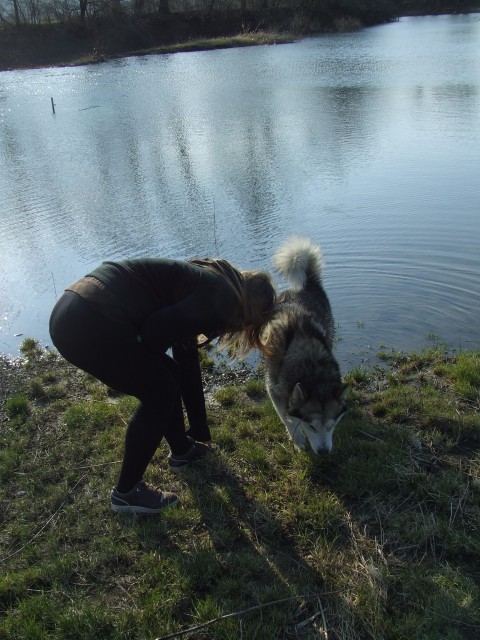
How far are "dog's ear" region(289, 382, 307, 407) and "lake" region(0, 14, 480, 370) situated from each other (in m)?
1.65

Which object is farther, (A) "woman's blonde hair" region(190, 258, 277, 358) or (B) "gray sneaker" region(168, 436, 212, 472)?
(B) "gray sneaker" region(168, 436, 212, 472)

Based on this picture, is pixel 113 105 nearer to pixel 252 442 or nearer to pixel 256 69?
pixel 256 69

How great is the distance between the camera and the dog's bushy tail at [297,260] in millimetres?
5129

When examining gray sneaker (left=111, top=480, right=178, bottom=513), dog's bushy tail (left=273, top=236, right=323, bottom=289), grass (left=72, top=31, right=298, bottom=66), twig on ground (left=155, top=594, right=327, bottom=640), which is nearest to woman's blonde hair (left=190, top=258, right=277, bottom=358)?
gray sneaker (left=111, top=480, right=178, bottom=513)

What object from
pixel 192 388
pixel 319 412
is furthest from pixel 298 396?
pixel 192 388

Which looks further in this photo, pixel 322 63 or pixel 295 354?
pixel 322 63

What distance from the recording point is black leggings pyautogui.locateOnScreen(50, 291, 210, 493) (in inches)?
117

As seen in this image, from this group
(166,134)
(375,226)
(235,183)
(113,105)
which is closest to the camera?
(375,226)

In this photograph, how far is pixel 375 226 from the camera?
830 cm

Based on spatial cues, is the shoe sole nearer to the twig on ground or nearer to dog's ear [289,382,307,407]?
the twig on ground

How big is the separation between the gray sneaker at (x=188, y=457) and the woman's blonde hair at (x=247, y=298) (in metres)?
0.79

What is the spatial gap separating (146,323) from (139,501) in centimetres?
112

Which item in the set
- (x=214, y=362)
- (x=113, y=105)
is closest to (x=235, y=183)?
(x=214, y=362)

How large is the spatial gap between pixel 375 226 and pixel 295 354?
4.71 m
